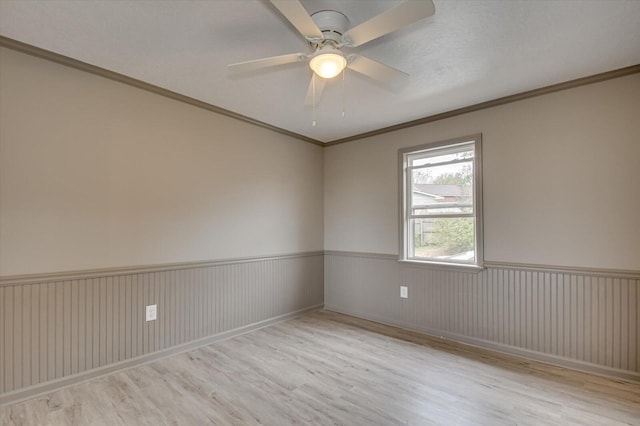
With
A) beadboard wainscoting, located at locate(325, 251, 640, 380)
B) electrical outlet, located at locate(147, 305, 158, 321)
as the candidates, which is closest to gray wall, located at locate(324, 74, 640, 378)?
beadboard wainscoting, located at locate(325, 251, 640, 380)

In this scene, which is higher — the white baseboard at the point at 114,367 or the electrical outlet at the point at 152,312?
the electrical outlet at the point at 152,312

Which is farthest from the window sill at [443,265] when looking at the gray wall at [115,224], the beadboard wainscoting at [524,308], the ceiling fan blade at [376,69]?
the ceiling fan blade at [376,69]

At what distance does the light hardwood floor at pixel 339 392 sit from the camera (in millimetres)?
2088

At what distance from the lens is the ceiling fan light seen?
1.92 metres

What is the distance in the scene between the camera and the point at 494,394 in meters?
2.37

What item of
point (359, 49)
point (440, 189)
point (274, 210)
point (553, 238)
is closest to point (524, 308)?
point (553, 238)

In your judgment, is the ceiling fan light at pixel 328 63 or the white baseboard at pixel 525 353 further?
the white baseboard at pixel 525 353

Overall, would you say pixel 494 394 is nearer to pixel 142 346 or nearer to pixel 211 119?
pixel 142 346

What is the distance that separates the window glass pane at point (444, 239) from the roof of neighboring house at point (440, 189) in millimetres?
286

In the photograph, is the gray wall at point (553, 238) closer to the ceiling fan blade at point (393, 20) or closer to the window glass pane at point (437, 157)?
the window glass pane at point (437, 157)

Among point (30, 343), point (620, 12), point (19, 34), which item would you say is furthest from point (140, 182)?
point (620, 12)

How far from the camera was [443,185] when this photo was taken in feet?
12.1

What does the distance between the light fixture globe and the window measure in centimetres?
207

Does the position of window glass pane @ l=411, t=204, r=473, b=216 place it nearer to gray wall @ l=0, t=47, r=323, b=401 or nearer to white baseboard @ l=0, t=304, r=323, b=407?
gray wall @ l=0, t=47, r=323, b=401
